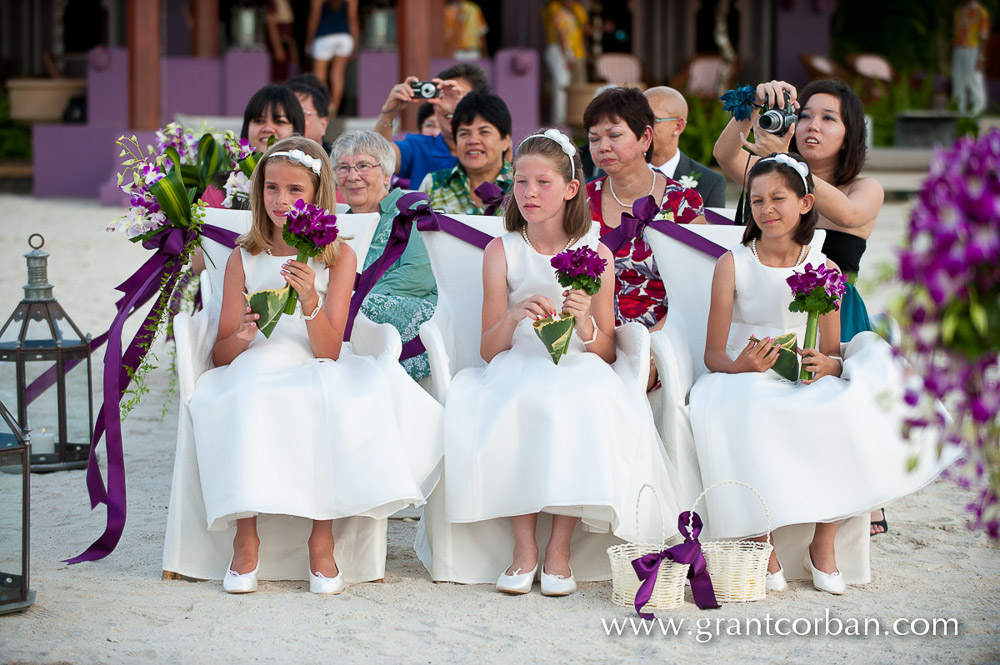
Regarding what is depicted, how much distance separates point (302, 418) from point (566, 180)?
3.77ft

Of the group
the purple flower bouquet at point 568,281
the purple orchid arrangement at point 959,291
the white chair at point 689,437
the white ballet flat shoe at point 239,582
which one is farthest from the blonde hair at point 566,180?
the purple orchid arrangement at point 959,291

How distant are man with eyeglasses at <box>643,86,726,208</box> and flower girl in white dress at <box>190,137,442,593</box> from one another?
1741mm

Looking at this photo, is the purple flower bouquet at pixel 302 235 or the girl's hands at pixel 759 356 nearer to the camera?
the purple flower bouquet at pixel 302 235

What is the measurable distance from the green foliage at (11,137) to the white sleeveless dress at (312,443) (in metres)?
14.3

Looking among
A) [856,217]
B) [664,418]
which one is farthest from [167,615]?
[856,217]

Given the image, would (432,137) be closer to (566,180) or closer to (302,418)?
(566,180)

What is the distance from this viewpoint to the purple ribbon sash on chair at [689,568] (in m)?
3.47

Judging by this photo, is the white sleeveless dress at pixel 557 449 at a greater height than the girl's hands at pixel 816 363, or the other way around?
the girl's hands at pixel 816 363

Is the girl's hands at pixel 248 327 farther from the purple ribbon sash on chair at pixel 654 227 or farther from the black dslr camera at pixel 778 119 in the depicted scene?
the black dslr camera at pixel 778 119

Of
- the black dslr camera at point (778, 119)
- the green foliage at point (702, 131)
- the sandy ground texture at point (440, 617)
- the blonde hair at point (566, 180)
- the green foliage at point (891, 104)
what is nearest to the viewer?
the sandy ground texture at point (440, 617)

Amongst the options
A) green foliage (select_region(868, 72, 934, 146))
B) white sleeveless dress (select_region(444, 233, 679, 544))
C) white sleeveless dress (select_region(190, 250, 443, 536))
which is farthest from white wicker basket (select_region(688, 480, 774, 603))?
green foliage (select_region(868, 72, 934, 146))

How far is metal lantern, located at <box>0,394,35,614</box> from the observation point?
339 cm

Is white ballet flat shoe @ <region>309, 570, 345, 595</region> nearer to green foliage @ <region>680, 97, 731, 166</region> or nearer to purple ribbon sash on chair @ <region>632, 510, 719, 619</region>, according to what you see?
purple ribbon sash on chair @ <region>632, 510, 719, 619</region>

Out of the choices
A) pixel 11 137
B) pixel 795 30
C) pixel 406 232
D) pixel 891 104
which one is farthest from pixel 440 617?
pixel 795 30
